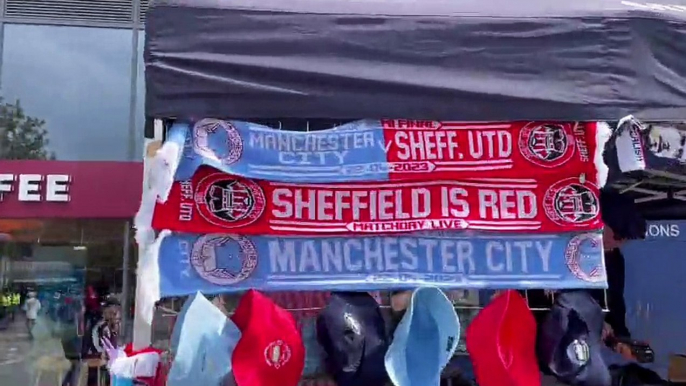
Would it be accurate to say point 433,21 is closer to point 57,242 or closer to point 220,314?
point 220,314

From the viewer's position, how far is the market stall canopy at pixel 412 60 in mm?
3281

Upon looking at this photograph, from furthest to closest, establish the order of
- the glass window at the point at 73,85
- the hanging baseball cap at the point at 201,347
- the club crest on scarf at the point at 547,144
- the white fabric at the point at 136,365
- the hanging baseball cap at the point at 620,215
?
the glass window at the point at 73,85, the hanging baseball cap at the point at 620,215, the club crest on scarf at the point at 547,144, the white fabric at the point at 136,365, the hanging baseball cap at the point at 201,347

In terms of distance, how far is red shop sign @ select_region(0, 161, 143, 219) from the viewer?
7.78 meters

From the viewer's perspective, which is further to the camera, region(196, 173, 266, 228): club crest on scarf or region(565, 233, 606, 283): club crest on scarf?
region(565, 233, 606, 283): club crest on scarf

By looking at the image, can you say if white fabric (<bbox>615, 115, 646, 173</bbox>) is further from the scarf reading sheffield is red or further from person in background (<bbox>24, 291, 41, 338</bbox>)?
person in background (<bbox>24, 291, 41, 338</bbox>)

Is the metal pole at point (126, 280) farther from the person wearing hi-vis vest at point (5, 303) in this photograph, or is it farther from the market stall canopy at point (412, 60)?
the market stall canopy at point (412, 60)

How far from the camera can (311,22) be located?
335 centimetres

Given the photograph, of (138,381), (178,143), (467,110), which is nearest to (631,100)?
(467,110)

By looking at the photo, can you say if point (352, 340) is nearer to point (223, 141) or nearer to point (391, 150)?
point (391, 150)

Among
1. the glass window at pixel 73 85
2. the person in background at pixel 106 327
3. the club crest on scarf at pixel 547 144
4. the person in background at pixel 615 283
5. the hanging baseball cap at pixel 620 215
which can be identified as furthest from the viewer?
the glass window at pixel 73 85

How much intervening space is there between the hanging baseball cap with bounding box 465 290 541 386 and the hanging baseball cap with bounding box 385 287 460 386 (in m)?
0.12

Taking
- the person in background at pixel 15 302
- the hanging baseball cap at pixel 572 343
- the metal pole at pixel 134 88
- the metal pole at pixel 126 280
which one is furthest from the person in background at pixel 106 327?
the hanging baseball cap at pixel 572 343

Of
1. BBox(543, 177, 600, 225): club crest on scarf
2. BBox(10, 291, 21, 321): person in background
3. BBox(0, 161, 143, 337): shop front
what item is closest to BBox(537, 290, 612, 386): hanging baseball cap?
BBox(543, 177, 600, 225): club crest on scarf

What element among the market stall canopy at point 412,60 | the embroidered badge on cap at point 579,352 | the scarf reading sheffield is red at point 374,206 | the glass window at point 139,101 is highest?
the glass window at point 139,101
